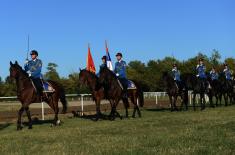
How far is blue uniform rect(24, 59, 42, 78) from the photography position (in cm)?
2061

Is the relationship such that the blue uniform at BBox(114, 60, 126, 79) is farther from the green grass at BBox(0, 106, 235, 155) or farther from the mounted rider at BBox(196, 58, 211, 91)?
the mounted rider at BBox(196, 58, 211, 91)

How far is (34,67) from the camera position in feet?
67.7

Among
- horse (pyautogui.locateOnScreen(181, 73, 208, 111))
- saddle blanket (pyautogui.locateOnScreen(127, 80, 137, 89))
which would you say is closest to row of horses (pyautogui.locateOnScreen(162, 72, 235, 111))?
horse (pyautogui.locateOnScreen(181, 73, 208, 111))

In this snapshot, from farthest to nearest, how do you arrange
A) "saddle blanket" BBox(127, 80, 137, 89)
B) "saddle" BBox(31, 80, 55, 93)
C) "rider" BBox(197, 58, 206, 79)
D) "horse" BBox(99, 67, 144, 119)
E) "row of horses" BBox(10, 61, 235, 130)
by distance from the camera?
"rider" BBox(197, 58, 206, 79) → "saddle blanket" BBox(127, 80, 137, 89) → "horse" BBox(99, 67, 144, 119) → "saddle" BBox(31, 80, 55, 93) → "row of horses" BBox(10, 61, 235, 130)

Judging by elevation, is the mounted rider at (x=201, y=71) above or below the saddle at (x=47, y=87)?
above

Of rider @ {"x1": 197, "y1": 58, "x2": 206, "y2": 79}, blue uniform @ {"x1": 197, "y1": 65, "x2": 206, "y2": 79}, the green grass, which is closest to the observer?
the green grass

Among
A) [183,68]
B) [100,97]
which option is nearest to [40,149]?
[100,97]

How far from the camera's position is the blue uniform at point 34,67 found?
2061 cm

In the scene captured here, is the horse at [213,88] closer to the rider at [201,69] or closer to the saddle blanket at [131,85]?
the rider at [201,69]

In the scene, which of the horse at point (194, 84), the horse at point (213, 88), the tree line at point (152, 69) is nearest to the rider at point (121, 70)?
the horse at point (194, 84)

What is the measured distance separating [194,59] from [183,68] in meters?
4.57

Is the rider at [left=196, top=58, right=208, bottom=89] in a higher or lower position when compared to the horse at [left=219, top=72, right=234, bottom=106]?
higher

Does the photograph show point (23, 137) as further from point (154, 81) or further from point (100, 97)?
point (154, 81)

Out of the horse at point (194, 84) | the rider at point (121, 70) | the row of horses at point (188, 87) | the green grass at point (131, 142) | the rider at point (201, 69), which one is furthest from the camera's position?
the rider at point (201, 69)
